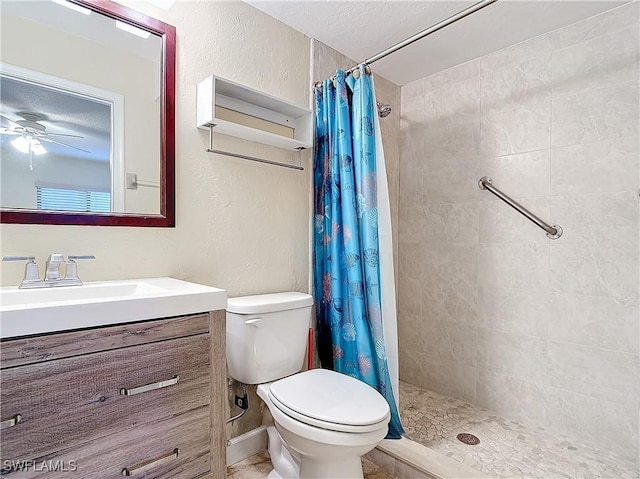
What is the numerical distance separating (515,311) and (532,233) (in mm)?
456

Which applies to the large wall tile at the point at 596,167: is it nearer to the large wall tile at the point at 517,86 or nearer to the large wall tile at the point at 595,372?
the large wall tile at the point at 517,86

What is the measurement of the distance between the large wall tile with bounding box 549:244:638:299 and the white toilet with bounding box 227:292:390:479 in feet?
4.03

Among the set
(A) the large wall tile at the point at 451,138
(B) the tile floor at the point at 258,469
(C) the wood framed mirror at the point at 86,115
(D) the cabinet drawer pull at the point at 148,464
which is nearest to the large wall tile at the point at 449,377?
(B) the tile floor at the point at 258,469

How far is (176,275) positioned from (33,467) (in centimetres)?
78

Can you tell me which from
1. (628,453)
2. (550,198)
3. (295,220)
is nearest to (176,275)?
(295,220)

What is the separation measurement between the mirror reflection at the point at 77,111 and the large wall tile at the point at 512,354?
6.45 ft

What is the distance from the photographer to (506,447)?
5.76 feet

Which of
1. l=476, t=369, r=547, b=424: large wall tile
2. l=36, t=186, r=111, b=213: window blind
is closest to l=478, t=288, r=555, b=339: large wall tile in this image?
l=476, t=369, r=547, b=424: large wall tile

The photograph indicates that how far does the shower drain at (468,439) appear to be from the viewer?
1780 millimetres

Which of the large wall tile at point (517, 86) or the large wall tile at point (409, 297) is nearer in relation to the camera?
the large wall tile at point (517, 86)

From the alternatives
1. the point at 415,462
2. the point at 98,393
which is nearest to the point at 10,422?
the point at 98,393

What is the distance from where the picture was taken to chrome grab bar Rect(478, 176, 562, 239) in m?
1.90

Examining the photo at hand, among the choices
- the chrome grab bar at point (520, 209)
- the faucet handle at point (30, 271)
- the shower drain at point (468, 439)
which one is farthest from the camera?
the chrome grab bar at point (520, 209)

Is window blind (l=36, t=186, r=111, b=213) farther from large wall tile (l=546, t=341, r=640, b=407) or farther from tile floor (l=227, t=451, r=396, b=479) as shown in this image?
large wall tile (l=546, t=341, r=640, b=407)
